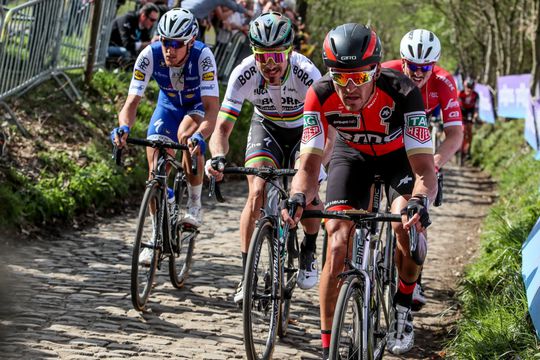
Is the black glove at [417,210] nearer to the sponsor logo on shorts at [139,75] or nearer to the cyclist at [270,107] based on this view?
the cyclist at [270,107]

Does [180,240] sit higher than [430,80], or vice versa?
[430,80]

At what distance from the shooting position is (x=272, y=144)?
6.80 metres

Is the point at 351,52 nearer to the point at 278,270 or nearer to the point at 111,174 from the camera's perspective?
the point at 278,270

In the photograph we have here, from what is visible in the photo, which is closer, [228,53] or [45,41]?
[45,41]

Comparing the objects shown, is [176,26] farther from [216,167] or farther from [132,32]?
[132,32]

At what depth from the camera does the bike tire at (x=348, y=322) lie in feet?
14.4

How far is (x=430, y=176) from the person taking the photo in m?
4.99

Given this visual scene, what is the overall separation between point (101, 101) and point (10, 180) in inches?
162

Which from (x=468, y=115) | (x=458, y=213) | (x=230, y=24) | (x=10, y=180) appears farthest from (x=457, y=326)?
(x=468, y=115)

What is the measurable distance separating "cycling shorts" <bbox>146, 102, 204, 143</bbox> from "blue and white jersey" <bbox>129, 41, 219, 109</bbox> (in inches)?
1.6

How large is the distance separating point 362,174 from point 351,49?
3.57 feet

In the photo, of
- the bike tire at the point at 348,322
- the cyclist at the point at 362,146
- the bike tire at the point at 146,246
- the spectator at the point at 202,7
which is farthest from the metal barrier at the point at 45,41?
the bike tire at the point at 348,322

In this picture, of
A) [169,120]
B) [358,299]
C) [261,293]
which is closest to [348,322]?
[358,299]

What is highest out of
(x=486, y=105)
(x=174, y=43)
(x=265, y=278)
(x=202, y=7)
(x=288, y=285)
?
A: (x=486, y=105)
